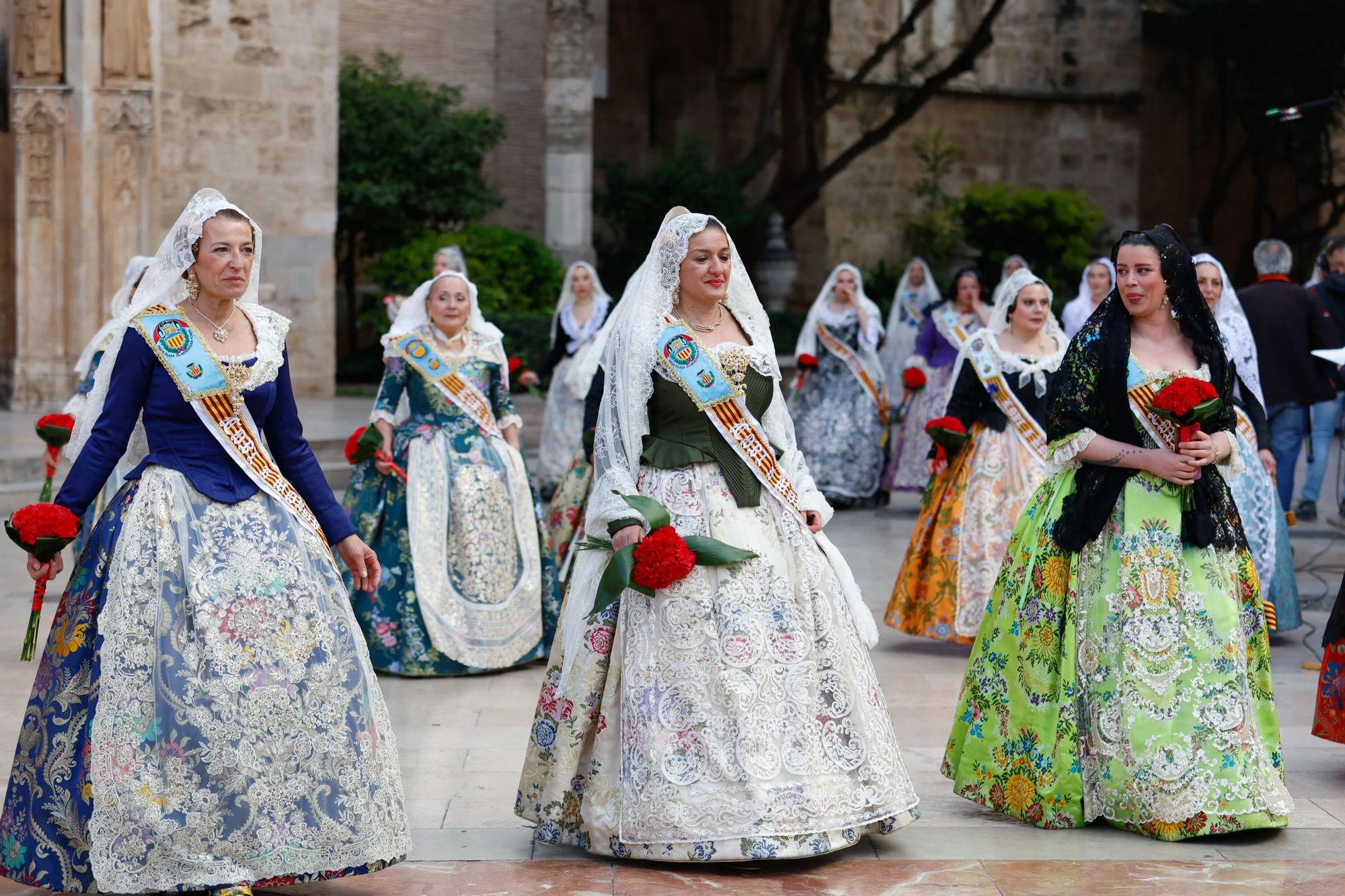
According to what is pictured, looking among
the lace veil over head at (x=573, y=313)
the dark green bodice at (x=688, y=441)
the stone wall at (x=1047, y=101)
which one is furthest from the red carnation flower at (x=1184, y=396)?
the stone wall at (x=1047, y=101)

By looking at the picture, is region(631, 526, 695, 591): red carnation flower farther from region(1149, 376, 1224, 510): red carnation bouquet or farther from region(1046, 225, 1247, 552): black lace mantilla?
region(1149, 376, 1224, 510): red carnation bouquet

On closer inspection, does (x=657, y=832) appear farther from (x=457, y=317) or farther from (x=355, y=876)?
(x=457, y=317)

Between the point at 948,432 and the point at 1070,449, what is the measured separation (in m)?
2.83

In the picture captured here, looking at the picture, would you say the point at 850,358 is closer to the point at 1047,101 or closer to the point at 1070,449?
the point at 1070,449

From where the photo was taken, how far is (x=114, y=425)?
4695 mm

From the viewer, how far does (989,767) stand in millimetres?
5547

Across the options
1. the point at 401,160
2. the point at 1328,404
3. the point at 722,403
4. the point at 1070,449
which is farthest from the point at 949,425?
the point at 401,160

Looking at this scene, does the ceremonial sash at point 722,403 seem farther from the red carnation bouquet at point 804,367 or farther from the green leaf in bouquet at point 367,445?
the red carnation bouquet at point 804,367

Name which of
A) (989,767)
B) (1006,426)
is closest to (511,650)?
(1006,426)

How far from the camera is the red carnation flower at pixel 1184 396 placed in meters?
5.25

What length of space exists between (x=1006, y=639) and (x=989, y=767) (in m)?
0.40

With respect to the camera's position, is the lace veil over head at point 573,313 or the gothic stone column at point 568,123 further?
the gothic stone column at point 568,123

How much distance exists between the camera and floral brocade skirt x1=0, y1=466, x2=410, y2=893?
A: 443 centimetres

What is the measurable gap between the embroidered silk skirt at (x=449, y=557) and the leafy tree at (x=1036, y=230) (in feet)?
66.5
